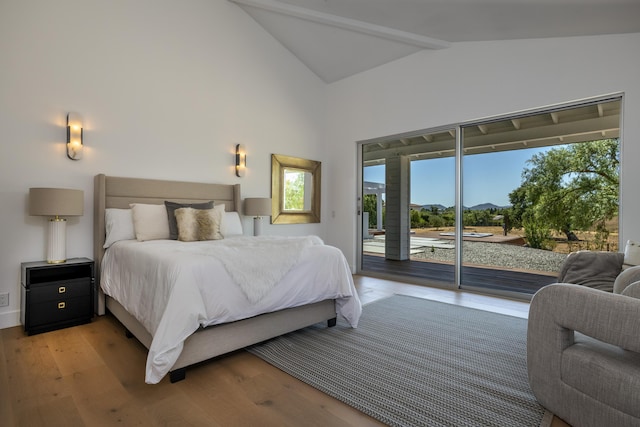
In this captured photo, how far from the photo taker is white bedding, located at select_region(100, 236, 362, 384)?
190 cm

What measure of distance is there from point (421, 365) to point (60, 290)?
120 inches

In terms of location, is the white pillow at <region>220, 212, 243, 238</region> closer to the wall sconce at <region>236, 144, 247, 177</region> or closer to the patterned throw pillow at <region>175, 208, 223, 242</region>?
the patterned throw pillow at <region>175, 208, 223, 242</region>

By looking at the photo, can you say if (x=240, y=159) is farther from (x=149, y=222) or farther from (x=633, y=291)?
(x=633, y=291)

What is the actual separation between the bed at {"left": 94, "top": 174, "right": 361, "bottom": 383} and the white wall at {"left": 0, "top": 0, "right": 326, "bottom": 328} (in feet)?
1.47

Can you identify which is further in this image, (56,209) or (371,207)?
(371,207)

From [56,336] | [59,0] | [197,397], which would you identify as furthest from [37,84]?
[197,397]

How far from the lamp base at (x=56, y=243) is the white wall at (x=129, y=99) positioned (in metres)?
0.26

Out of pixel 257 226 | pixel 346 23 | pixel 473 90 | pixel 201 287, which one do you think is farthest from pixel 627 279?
pixel 346 23

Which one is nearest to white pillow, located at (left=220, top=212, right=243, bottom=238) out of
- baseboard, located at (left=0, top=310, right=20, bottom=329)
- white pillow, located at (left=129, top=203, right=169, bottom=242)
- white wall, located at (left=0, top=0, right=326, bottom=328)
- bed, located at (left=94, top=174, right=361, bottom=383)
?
white wall, located at (left=0, top=0, right=326, bottom=328)

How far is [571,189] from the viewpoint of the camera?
3.91 meters

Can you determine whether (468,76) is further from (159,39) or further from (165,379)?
(165,379)

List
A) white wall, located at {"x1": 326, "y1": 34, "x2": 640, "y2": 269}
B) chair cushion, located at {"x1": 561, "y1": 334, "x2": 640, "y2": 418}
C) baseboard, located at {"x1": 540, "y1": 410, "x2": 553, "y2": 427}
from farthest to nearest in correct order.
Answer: white wall, located at {"x1": 326, "y1": 34, "x2": 640, "y2": 269} < baseboard, located at {"x1": 540, "y1": 410, "x2": 553, "y2": 427} < chair cushion, located at {"x1": 561, "y1": 334, "x2": 640, "y2": 418}

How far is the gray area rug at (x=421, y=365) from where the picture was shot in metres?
1.74

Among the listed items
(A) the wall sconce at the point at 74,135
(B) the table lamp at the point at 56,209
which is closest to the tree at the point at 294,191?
(A) the wall sconce at the point at 74,135
